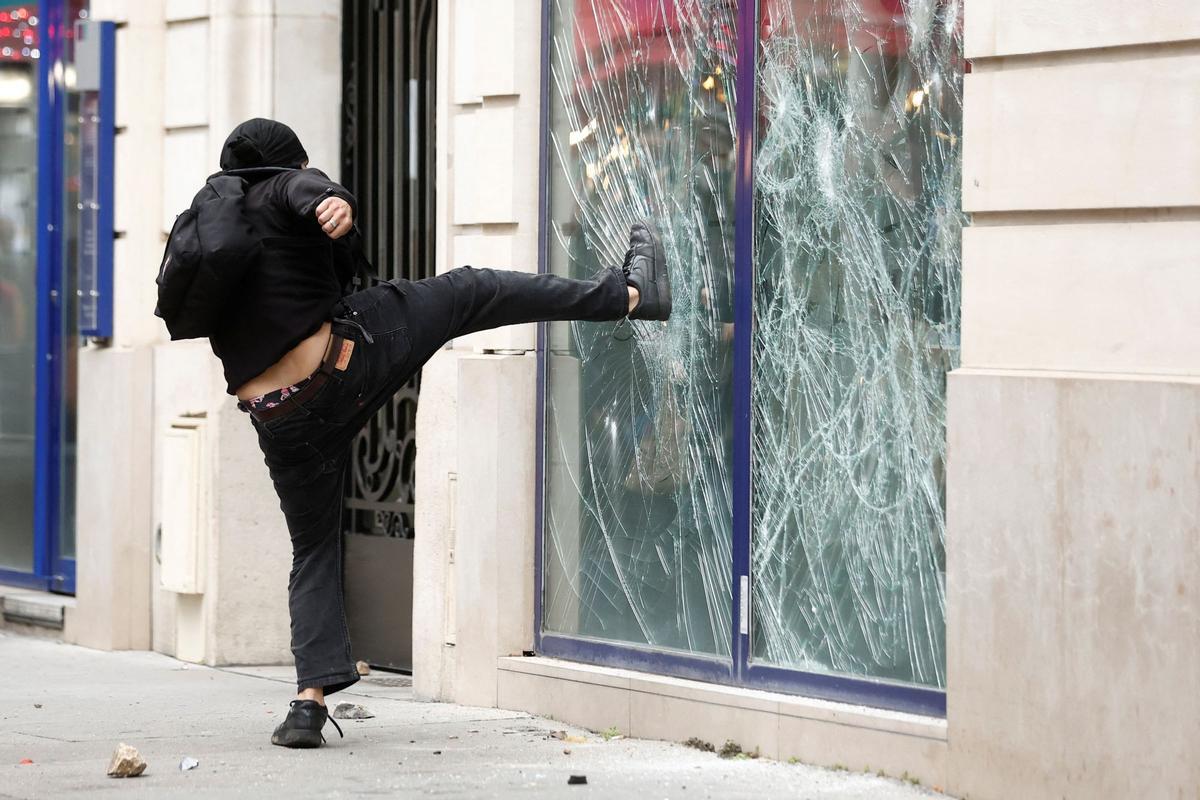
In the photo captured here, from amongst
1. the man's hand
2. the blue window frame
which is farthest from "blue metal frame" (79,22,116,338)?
the man's hand

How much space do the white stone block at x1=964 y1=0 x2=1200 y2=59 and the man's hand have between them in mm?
1829

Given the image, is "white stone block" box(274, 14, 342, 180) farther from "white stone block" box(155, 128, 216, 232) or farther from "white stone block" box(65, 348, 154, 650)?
"white stone block" box(65, 348, 154, 650)

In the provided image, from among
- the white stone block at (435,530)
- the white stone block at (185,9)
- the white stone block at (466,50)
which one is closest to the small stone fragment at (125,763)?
the white stone block at (435,530)

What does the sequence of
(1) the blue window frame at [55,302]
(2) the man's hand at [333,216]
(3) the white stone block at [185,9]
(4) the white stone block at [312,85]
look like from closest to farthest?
1. (2) the man's hand at [333,216]
2. (4) the white stone block at [312,85]
3. (3) the white stone block at [185,9]
4. (1) the blue window frame at [55,302]

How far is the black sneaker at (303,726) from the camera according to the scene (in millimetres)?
5930

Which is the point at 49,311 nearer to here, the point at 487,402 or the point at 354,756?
the point at 487,402

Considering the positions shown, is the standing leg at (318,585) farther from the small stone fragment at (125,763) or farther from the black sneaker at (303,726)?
the small stone fragment at (125,763)

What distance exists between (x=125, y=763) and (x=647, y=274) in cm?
217

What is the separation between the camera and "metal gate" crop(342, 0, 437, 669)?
8.12m

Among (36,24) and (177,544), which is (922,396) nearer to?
(177,544)

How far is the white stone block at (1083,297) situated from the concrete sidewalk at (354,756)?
4.32ft

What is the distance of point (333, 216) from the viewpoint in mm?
5320

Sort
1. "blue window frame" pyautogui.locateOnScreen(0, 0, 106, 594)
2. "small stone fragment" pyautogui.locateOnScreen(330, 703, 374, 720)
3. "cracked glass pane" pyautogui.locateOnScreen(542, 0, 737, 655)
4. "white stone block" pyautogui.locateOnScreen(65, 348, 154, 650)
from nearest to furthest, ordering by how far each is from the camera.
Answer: "cracked glass pane" pyautogui.locateOnScreen(542, 0, 737, 655) < "small stone fragment" pyautogui.locateOnScreen(330, 703, 374, 720) < "white stone block" pyautogui.locateOnScreen(65, 348, 154, 650) < "blue window frame" pyautogui.locateOnScreen(0, 0, 106, 594)

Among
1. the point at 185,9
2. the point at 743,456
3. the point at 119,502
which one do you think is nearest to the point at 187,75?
the point at 185,9
